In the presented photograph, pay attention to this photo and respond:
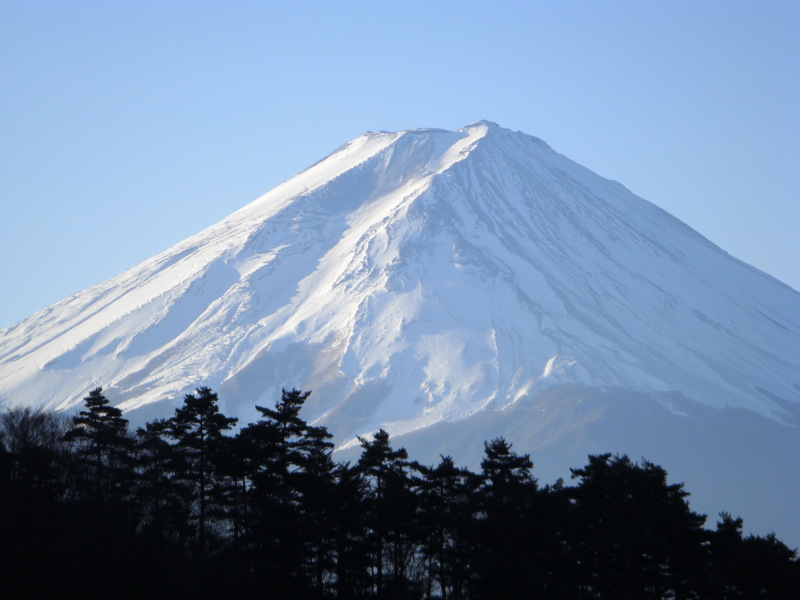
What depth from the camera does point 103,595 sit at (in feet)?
83.0

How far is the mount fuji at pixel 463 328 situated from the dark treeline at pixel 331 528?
47.6 metres

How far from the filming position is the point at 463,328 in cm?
9425

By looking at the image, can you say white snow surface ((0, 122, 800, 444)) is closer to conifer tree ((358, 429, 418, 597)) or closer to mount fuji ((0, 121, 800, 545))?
mount fuji ((0, 121, 800, 545))

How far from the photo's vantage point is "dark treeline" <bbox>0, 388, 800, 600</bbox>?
26891 millimetres

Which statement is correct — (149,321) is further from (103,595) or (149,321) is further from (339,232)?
(103,595)

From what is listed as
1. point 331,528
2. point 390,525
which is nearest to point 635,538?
point 390,525

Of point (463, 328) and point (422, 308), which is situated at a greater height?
point (422, 308)

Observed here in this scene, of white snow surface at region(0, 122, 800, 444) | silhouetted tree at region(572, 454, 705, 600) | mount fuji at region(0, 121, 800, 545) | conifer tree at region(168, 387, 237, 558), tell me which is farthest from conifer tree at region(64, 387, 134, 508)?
white snow surface at region(0, 122, 800, 444)

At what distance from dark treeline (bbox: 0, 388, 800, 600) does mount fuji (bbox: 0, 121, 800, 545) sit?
156 feet

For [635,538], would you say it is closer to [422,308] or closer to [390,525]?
[390,525]

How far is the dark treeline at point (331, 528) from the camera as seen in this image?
2689 centimetres

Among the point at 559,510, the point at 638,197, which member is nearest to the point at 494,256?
the point at 638,197

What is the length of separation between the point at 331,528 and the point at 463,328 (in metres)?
64.6

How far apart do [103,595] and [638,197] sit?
119 meters
